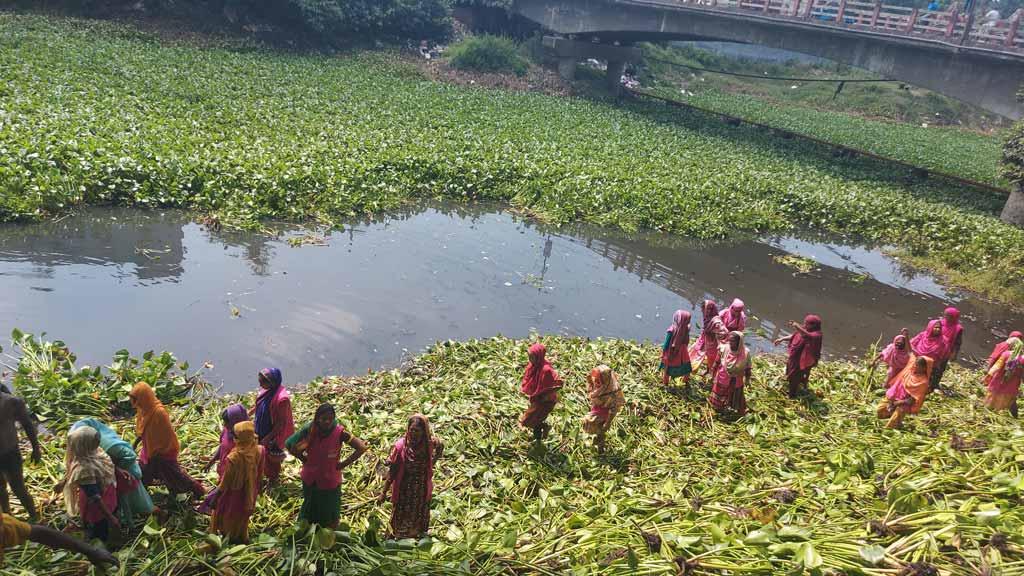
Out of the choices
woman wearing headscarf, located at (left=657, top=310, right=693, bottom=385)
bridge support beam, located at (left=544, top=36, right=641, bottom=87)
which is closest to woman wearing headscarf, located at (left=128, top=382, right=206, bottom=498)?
woman wearing headscarf, located at (left=657, top=310, right=693, bottom=385)

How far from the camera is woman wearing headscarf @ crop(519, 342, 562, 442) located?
5.91 m

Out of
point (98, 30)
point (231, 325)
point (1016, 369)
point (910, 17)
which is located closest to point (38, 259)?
point (231, 325)

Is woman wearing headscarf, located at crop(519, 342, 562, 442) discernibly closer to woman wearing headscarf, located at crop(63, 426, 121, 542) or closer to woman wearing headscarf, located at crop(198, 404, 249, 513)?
woman wearing headscarf, located at crop(198, 404, 249, 513)

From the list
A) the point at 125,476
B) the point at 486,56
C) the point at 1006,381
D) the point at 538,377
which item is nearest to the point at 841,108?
the point at 486,56

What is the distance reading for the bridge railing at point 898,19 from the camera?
21438mm

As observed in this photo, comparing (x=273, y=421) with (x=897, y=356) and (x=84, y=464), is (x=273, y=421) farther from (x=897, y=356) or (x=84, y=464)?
(x=897, y=356)

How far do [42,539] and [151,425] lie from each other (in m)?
1.13

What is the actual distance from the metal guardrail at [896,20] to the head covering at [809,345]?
19.9m

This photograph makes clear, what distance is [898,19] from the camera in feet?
77.8

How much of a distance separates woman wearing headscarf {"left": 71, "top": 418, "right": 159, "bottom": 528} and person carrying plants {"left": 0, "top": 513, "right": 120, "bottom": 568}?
1.81 ft

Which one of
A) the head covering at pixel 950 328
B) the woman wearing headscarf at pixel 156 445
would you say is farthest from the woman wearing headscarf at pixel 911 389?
the woman wearing headscarf at pixel 156 445

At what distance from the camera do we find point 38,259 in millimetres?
9781

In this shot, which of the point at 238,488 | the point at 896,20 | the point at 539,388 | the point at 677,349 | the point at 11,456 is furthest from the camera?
the point at 896,20

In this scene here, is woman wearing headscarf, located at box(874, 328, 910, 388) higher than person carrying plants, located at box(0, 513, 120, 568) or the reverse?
higher
